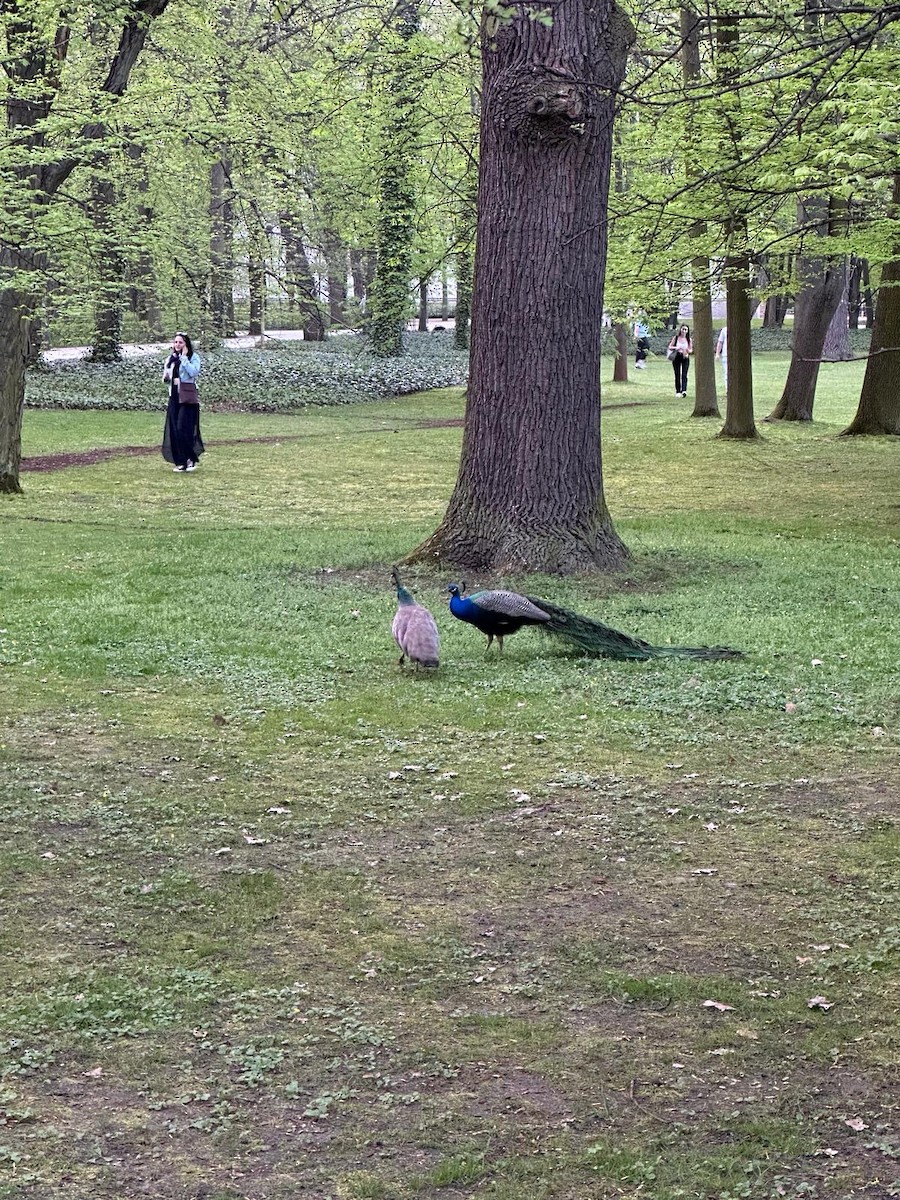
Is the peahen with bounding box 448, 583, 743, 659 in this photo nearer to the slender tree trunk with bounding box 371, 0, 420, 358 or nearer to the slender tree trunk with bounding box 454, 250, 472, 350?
the slender tree trunk with bounding box 371, 0, 420, 358

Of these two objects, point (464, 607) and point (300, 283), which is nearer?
point (464, 607)


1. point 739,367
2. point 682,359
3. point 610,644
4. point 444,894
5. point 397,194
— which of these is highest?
point 397,194

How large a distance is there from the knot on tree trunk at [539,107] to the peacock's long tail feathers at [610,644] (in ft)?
13.4

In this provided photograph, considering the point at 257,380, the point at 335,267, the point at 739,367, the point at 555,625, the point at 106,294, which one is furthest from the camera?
the point at 335,267

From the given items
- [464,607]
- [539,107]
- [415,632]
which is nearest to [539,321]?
[539,107]

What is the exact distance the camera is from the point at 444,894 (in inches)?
199

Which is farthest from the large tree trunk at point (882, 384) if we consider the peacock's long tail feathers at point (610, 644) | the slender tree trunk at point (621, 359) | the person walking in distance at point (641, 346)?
the person walking in distance at point (641, 346)

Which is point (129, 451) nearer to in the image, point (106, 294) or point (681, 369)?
point (106, 294)

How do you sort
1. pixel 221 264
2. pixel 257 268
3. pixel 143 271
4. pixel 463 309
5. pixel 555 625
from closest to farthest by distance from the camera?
pixel 555 625 < pixel 257 268 < pixel 221 264 < pixel 143 271 < pixel 463 309

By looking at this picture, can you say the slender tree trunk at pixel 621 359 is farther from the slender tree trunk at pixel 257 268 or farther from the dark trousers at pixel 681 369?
the slender tree trunk at pixel 257 268

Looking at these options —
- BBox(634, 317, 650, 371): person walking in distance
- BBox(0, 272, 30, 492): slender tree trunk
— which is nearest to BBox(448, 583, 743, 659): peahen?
BBox(0, 272, 30, 492): slender tree trunk

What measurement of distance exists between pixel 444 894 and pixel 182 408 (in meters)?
14.9

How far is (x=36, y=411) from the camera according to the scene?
28.5 m

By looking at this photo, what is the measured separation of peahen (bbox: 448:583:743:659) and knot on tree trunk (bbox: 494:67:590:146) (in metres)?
4.09
